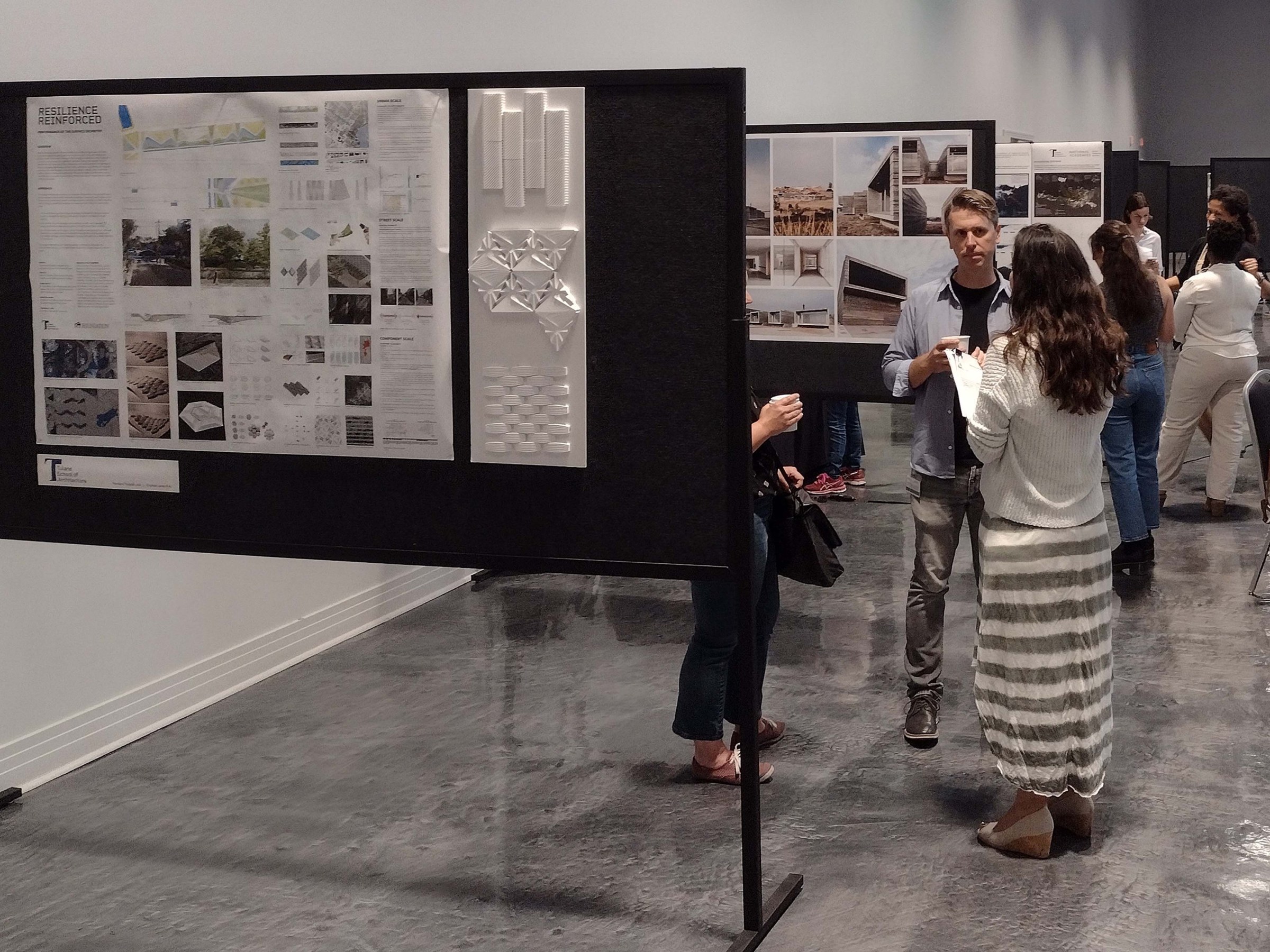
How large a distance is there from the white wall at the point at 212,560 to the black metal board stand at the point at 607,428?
0.97 meters

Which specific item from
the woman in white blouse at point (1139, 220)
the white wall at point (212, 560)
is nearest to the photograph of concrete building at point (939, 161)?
the white wall at point (212, 560)

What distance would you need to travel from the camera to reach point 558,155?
2814mm

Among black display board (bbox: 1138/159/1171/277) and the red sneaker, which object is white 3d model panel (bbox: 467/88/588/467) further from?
black display board (bbox: 1138/159/1171/277)

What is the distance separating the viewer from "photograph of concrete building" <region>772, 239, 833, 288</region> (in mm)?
5688

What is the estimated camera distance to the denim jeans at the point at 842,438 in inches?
328

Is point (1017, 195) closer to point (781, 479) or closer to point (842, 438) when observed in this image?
point (842, 438)

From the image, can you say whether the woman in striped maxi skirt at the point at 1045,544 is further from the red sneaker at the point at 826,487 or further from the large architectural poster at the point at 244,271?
the red sneaker at the point at 826,487

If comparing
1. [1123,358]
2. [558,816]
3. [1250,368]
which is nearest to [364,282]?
[558,816]

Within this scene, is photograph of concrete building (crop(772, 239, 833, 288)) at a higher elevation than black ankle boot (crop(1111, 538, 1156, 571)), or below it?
higher

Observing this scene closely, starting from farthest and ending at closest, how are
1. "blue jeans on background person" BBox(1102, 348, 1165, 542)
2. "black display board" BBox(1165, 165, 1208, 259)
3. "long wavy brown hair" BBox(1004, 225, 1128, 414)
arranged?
"black display board" BBox(1165, 165, 1208, 259)
"blue jeans on background person" BBox(1102, 348, 1165, 542)
"long wavy brown hair" BBox(1004, 225, 1128, 414)

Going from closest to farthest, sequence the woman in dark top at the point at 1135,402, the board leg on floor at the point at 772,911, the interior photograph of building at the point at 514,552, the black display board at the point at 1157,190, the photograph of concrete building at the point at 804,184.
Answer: the interior photograph of building at the point at 514,552
the board leg on floor at the point at 772,911
the photograph of concrete building at the point at 804,184
the woman in dark top at the point at 1135,402
the black display board at the point at 1157,190

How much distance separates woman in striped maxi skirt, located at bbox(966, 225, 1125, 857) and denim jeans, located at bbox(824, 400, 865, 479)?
4.80 m

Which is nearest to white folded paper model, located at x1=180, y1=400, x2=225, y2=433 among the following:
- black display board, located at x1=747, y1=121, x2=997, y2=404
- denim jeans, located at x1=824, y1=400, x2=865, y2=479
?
black display board, located at x1=747, y1=121, x2=997, y2=404

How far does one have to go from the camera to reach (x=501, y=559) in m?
2.99
